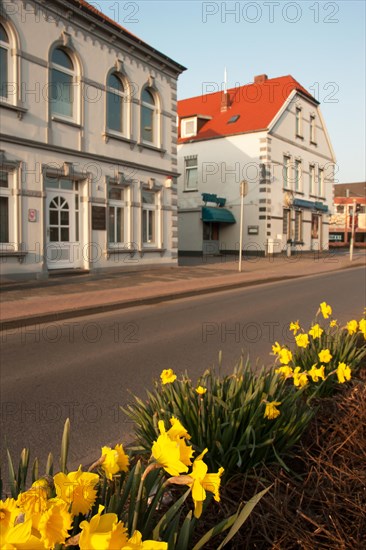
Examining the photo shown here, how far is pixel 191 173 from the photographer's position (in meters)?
34.9

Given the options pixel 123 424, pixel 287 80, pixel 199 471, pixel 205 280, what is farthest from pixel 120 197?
pixel 287 80

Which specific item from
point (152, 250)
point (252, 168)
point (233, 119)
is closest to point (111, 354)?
point (152, 250)

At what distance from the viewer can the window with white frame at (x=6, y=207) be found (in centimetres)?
1398

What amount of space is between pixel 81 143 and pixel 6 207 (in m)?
3.83

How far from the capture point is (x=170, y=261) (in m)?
21.2

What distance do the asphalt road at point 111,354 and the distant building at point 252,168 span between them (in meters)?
19.7

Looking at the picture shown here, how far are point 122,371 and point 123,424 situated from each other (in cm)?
165

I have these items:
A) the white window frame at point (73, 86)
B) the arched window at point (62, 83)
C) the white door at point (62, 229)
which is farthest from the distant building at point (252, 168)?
the arched window at point (62, 83)

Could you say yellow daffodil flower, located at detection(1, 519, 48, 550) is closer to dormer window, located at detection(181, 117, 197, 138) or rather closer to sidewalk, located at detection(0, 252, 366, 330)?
sidewalk, located at detection(0, 252, 366, 330)

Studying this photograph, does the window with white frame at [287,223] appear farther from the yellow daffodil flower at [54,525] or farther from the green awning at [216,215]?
the yellow daffodil flower at [54,525]

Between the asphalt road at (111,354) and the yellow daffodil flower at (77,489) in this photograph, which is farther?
the asphalt road at (111,354)

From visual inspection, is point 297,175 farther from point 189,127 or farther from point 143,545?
point 143,545

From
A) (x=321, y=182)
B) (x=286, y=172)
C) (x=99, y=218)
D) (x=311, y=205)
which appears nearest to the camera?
(x=99, y=218)

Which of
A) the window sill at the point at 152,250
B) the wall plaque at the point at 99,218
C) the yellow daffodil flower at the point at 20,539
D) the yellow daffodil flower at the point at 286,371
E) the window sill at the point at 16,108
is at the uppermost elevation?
the window sill at the point at 16,108
